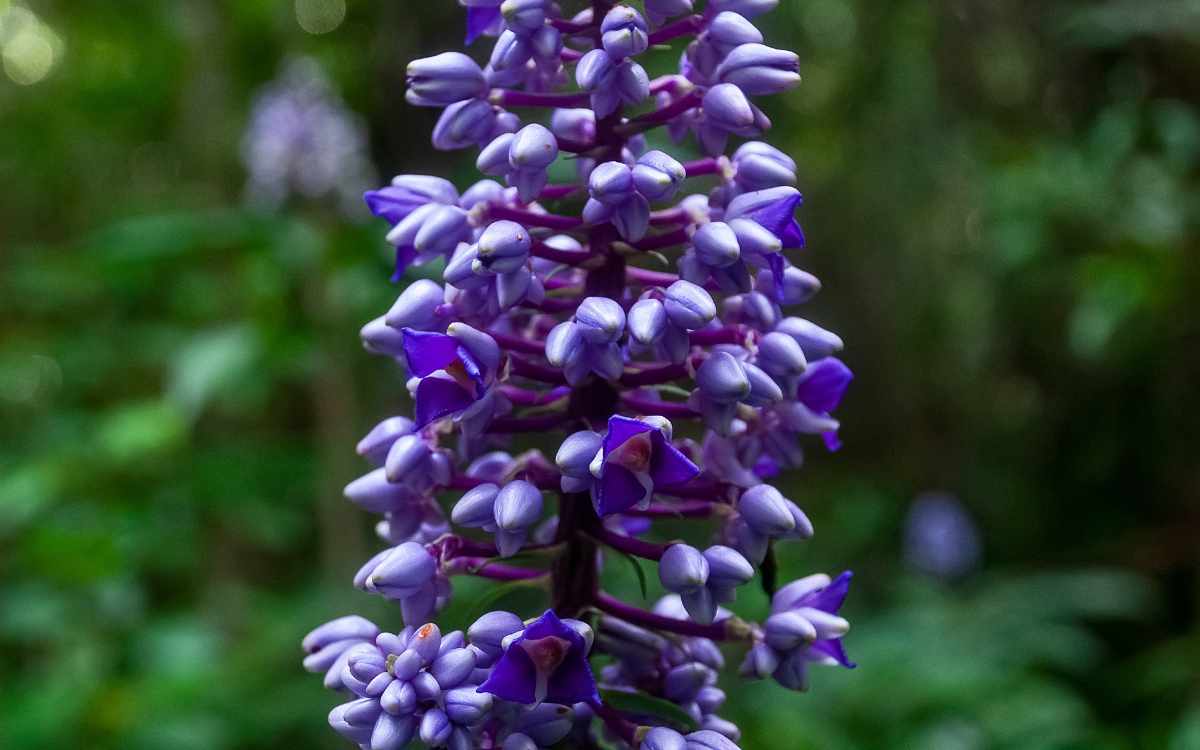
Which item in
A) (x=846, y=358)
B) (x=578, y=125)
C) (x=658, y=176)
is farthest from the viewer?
(x=846, y=358)

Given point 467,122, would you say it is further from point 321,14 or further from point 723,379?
point 321,14

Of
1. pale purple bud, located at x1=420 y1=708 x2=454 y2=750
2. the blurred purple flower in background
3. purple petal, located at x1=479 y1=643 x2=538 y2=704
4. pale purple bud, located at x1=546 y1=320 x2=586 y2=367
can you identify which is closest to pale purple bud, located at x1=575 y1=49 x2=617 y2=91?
pale purple bud, located at x1=546 y1=320 x2=586 y2=367

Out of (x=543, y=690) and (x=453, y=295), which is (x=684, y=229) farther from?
(x=543, y=690)

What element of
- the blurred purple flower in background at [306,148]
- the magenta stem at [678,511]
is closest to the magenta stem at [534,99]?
the magenta stem at [678,511]

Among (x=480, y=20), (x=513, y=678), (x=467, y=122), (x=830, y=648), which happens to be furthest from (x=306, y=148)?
(x=513, y=678)

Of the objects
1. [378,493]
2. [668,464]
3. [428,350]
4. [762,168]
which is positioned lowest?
[378,493]
